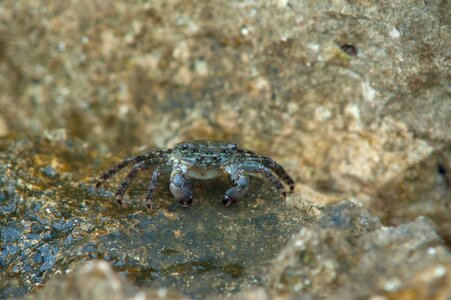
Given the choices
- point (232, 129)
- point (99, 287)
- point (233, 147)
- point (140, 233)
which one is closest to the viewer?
point (99, 287)

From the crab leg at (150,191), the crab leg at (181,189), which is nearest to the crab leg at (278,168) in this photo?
the crab leg at (181,189)

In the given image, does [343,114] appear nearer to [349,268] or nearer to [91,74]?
[349,268]

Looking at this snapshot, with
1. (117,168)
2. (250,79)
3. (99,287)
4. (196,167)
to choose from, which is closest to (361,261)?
(99,287)

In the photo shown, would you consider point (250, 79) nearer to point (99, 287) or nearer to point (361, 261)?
point (361, 261)

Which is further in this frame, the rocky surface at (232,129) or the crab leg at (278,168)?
the crab leg at (278,168)

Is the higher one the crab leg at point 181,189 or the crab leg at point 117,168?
the crab leg at point 117,168

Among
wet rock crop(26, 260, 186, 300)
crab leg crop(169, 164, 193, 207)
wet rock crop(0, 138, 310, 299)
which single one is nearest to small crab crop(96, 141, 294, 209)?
crab leg crop(169, 164, 193, 207)

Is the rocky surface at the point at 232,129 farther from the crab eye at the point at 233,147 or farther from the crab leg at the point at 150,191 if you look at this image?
the crab eye at the point at 233,147

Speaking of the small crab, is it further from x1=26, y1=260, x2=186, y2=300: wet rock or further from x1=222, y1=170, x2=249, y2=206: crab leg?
x1=26, y1=260, x2=186, y2=300: wet rock
